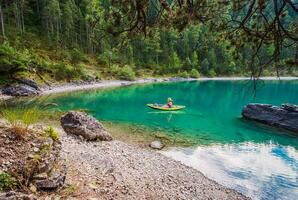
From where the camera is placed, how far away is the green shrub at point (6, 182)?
6.54m

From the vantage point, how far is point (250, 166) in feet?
58.9

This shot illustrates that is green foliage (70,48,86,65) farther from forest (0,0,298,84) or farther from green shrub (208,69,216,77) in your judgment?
green shrub (208,69,216,77)

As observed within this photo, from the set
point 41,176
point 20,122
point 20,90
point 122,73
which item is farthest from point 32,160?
point 122,73

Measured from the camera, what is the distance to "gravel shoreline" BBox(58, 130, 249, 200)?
9.36m

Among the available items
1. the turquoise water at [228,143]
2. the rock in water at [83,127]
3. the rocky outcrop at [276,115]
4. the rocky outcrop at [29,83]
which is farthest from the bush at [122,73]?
the rock in water at [83,127]

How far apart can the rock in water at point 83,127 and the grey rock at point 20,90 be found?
24927 mm

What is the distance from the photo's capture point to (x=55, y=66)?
184 ft

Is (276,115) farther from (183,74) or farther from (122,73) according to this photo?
(183,74)

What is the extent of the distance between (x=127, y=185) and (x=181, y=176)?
4461 mm

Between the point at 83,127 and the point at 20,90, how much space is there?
1071 inches

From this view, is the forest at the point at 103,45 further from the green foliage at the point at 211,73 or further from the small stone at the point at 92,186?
the small stone at the point at 92,186

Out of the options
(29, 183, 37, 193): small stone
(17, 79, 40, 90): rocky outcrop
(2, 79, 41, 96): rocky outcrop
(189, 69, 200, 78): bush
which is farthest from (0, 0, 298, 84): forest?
(29, 183, 37, 193): small stone

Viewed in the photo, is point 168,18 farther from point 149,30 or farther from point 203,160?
point 203,160

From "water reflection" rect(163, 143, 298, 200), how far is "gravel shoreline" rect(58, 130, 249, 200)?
52.2 inches
